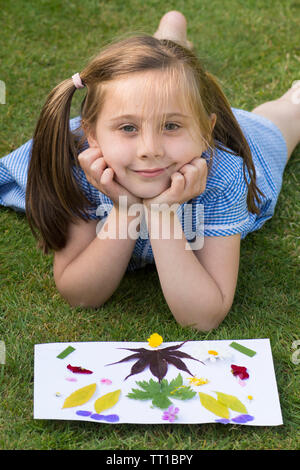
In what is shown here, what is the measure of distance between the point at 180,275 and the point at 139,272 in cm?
32

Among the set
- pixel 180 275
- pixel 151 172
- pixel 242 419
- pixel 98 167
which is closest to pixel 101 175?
pixel 98 167

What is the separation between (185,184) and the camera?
1537 millimetres

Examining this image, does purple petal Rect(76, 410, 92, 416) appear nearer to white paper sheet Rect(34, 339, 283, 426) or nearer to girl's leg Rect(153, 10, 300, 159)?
white paper sheet Rect(34, 339, 283, 426)

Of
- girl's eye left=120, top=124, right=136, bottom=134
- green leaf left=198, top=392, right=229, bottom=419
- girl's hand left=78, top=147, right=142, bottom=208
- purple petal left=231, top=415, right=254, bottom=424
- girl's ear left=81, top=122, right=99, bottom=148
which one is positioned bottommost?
purple petal left=231, top=415, right=254, bottom=424

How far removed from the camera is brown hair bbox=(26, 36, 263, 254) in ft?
4.92

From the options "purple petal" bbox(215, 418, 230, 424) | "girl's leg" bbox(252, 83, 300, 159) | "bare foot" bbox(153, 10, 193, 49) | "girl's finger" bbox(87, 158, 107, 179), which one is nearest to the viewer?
"purple petal" bbox(215, 418, 230, 424)

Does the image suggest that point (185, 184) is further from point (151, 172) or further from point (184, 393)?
point (184, 393)

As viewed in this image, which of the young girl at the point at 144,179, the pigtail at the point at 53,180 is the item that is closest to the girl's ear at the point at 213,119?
the young girl at the point at 144,179

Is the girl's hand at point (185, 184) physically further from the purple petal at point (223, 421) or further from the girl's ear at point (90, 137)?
the purple petal at point (223, 421)

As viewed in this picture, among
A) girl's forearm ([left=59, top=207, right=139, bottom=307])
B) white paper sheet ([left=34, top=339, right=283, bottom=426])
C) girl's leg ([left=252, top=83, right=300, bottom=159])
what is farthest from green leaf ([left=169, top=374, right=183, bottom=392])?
girl's leg ([left=252, top=83, right=300, bottom=159])

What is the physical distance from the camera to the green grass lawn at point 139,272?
4.46 ft

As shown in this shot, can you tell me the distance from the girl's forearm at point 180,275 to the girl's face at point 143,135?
0.10 meters

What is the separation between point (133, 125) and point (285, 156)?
0.92 meters

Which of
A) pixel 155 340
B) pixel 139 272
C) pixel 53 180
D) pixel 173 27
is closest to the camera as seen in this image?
pixel 155 340
